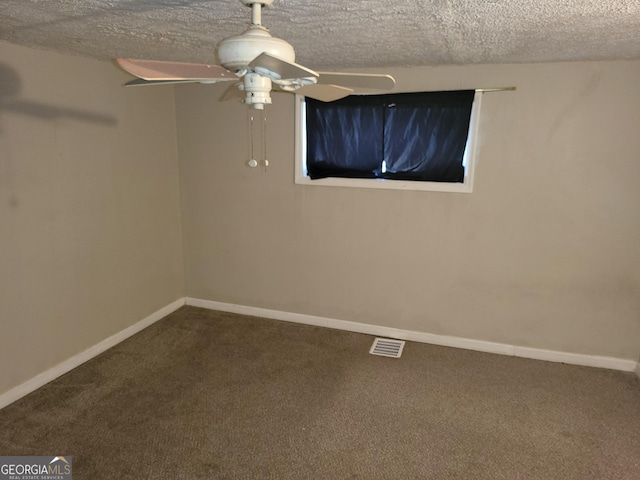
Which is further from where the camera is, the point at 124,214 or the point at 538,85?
the point at 124,214

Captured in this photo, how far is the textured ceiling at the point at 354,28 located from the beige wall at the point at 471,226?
35 cm

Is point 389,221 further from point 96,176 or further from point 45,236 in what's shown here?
point 45,236

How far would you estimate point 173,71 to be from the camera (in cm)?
151

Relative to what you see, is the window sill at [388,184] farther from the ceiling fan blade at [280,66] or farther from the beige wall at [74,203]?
the ceiling fan blade at [280,66]

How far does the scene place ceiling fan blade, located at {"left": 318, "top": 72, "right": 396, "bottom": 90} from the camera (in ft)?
4.93

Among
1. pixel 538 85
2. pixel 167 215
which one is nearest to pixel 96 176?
pixel 167 215

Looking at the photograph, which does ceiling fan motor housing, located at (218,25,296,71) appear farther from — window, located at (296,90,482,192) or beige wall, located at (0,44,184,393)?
window, located at (296,90,482,192)

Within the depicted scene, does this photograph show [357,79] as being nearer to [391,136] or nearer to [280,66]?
[280,66]

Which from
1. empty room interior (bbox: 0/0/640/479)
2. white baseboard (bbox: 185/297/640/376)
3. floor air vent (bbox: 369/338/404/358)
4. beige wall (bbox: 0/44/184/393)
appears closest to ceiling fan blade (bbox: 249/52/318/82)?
empty room interior (bbox: 0/0/640/479)

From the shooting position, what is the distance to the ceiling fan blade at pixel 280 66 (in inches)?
48.9

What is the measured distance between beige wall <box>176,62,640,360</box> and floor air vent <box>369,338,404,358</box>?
0.20 m

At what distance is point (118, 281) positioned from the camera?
329 centimetres

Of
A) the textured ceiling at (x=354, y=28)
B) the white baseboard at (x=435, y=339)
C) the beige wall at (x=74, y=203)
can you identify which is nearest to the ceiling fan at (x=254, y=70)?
the textured ceiling at (x=354, y=28)

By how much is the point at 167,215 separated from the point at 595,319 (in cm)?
341
